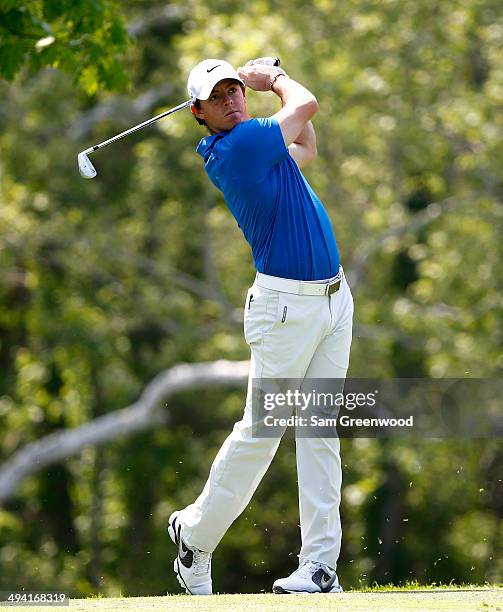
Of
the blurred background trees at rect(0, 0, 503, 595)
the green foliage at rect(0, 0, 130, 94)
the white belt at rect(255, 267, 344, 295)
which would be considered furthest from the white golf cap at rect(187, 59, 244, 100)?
the blurred background trees at rect(0, 0, 503, 595)

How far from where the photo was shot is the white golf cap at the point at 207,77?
6.82m

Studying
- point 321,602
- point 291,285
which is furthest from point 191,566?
point 291,285

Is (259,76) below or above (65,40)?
below

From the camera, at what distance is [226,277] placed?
2505 cm

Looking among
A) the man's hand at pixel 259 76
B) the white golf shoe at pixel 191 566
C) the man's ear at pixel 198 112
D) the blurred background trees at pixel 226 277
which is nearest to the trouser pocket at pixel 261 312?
the man's ear at pixel 198 112

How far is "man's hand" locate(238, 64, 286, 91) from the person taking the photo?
7.15 m

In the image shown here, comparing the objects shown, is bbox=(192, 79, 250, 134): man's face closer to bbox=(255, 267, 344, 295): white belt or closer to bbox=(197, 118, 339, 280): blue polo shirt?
bbox=(197, 118, 339, 280): blue polo shirt

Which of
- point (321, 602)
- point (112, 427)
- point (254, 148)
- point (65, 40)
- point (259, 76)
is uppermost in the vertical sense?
point (65, 40)

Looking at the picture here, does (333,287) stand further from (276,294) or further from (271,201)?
(271,201)

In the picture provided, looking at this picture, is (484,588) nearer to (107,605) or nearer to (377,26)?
(107,605)

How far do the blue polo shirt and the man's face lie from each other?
61 millimetres

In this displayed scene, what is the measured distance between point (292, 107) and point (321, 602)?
6.86 ft

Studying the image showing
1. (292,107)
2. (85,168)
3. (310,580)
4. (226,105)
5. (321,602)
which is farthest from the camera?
(85,168)

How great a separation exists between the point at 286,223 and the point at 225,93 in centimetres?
62
